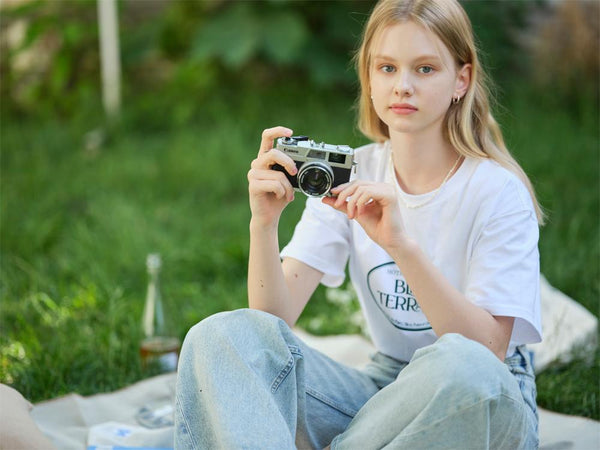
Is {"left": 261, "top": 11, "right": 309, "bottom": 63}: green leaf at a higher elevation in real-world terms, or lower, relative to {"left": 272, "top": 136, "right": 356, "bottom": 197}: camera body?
higher

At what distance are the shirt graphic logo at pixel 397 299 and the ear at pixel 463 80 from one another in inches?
18.3

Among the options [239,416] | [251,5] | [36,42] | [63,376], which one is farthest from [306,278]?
[36,42]

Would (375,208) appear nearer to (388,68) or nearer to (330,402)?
(388,68)

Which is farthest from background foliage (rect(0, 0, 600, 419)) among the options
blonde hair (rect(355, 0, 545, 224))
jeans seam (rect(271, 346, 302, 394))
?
jeans seam (rect(271, 346, 302, 394))

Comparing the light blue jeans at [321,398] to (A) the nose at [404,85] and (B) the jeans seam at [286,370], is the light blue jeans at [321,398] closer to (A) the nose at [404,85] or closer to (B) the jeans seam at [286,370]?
(B) the jeans seam at [286,370]

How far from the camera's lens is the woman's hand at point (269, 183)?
1839 mm

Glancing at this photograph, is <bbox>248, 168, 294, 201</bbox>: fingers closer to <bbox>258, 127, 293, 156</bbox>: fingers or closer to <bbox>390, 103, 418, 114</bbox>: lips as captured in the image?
<bbox>258, 127, 293, 156</bbox>: fingers

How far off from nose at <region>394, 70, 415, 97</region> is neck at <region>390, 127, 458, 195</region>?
0.50ft

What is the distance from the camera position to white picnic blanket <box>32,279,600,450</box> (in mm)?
2260

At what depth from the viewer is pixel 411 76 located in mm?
1912

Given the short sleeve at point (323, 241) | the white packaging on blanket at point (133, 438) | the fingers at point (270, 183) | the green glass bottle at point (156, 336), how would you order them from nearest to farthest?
the fingers at point (270, 183), the short sleeve at point (323, 241), the white packaging on blanket at point (133, 438), the green glass bottle at point (156, 336)

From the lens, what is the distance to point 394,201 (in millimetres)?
1769

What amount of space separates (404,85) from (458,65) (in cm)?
18

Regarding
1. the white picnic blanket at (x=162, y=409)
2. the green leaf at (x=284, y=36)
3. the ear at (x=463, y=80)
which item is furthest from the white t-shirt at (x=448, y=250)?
the green leaf at (x=284, y=36)
